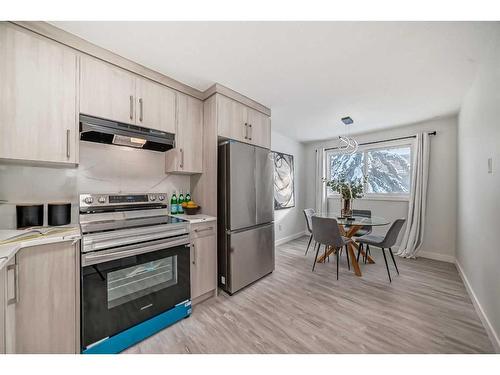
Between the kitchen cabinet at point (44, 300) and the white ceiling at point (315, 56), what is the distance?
157 centimetres

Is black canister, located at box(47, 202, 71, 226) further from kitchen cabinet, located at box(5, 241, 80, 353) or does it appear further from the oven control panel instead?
kitchen cabinet, located at box(5, 241, 80, 353)

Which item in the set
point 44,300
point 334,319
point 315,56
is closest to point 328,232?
point 334,319

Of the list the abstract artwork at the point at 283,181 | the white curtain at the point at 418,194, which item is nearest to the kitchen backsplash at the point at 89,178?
the abstract artwork at the point at 283,181

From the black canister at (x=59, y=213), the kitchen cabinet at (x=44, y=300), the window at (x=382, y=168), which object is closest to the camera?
the kitchen cabinet at (x=44, y=300)

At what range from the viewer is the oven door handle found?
132 centimetres

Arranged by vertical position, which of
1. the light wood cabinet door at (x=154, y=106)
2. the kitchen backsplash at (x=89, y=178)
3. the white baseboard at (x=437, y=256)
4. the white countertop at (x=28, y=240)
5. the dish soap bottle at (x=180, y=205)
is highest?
the light wood cabinet door at (x=154, y=106)

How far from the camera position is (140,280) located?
5.19 feet

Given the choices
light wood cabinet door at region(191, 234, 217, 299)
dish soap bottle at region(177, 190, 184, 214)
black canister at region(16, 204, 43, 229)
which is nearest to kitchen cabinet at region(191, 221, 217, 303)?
light wood cabinet door at region(191, 234, 217, 299)

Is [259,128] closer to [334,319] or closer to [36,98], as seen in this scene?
[36,98]

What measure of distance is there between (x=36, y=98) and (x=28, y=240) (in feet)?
3.18

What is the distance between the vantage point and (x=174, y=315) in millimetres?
1745

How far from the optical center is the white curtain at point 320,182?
185 inches

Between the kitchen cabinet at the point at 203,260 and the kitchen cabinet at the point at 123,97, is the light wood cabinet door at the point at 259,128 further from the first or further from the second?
the kitchen cabinet at the point at 203,260

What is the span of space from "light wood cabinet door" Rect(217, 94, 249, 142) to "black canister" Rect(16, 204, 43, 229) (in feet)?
5.39
